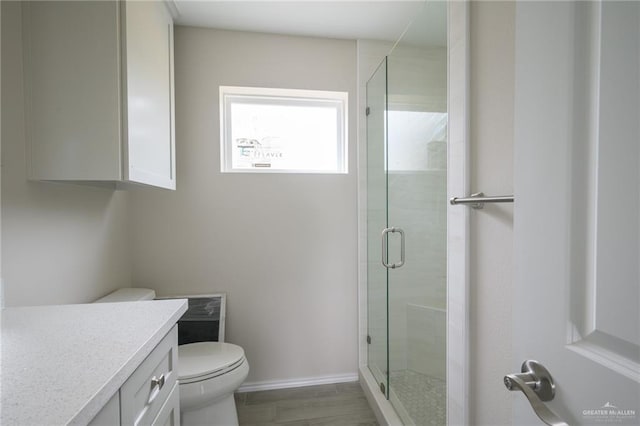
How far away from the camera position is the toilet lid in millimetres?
1388

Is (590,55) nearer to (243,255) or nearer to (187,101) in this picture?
(243,255)

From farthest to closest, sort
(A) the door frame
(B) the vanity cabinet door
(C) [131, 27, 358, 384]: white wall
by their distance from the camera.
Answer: (C) [131, 27, 358, 384]: white wall → (A) the door frame → (B) the vanity cabinet door

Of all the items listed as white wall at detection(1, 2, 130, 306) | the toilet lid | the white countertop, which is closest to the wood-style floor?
the toilet lid

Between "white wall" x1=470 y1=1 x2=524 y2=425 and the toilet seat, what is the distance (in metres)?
1.08

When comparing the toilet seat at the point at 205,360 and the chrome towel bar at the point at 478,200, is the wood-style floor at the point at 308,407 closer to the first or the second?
the toilet seat at the point at 205,360

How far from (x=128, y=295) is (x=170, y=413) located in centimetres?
99

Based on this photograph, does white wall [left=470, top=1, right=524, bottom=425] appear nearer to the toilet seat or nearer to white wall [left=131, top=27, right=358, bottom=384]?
the toilet seat

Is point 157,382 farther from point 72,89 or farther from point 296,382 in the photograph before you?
point 296,382

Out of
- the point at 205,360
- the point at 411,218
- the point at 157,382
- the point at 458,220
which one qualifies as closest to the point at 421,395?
the point at 411,218

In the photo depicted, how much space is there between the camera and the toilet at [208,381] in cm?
134

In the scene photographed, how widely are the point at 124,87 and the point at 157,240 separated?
1.10m

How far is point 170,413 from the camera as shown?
0.89 m

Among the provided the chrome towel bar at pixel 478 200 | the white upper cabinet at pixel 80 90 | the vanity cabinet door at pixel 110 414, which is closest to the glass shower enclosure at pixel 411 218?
the chrome towel bar at pixel 478 200

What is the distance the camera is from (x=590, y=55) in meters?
0.43
